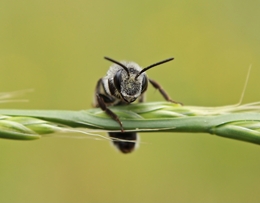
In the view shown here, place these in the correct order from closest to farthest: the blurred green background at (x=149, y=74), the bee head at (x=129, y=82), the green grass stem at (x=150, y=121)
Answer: the green grass stem at (x=150, y=121)
the bee head at (x=129, y=82)
the blurred green background at (x=149, y=74)

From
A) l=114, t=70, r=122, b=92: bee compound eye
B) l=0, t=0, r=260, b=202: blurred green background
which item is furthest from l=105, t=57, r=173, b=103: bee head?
l=0, t=0, r=260, b=202: blurred green background

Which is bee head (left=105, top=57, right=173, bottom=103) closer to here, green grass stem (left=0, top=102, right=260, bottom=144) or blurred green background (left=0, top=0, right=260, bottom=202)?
green grass stem (left=0, top=102, right=260, bottom=144)

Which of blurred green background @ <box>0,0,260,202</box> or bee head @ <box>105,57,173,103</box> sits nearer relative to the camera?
bee head @ <box>105,57,173,103</box>

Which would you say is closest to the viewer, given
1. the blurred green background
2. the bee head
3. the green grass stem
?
the green grass stem

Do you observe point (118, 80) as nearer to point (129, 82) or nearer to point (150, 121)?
point (129, 82)

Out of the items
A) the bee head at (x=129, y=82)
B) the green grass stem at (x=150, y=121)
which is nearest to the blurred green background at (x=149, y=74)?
the bee head at (x=129, y=82)

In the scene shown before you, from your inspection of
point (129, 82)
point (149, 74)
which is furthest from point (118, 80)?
point (149, 74)

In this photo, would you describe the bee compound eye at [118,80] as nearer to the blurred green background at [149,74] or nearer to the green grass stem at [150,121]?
the green grass stem at [150,121]
